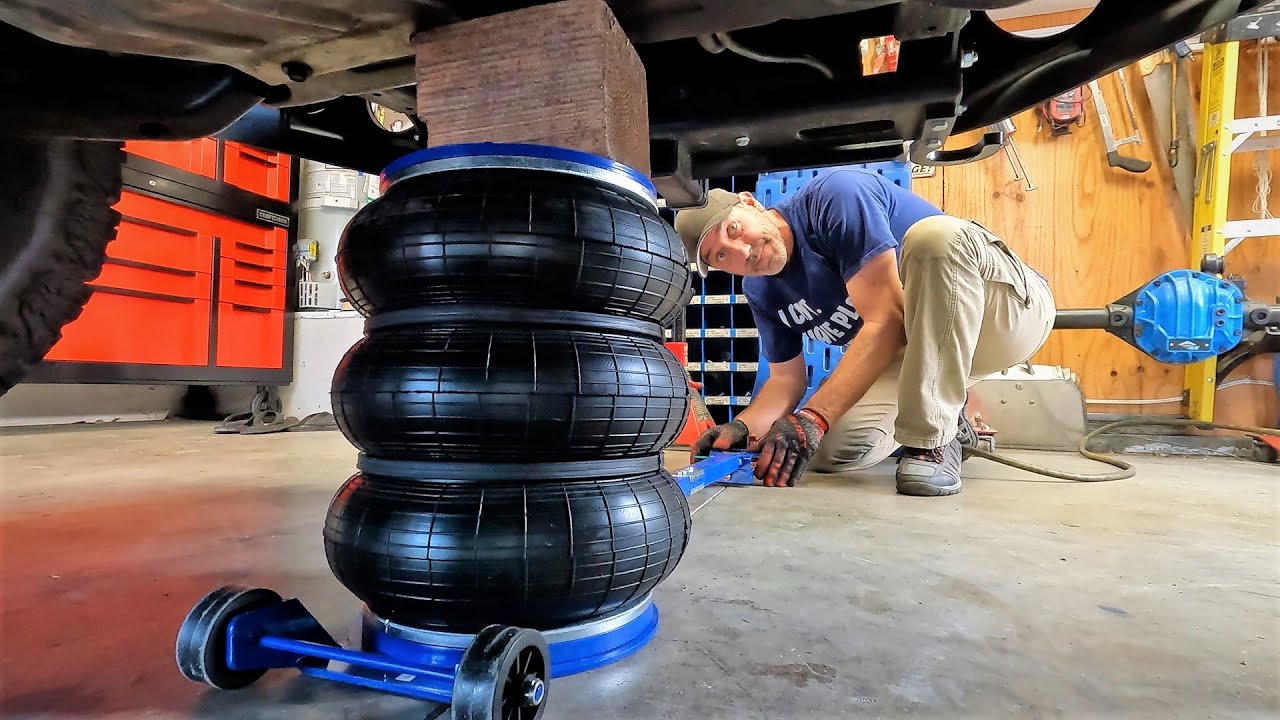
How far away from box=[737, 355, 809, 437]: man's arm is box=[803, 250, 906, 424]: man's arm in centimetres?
46

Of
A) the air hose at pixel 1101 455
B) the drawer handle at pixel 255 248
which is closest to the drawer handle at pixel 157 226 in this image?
the drawer handle at pixel 255 248

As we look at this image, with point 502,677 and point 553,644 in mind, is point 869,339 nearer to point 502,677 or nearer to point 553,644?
point 553,644

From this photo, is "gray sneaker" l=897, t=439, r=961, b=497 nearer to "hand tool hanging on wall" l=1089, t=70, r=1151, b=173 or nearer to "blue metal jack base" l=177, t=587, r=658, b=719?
"blue metal jack base" l=177, t=587, r=658, b=719

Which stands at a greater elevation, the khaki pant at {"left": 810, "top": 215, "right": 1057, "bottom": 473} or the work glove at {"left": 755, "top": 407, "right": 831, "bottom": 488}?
the khaki pant at {"left": 810, "top": 215, "right": 1057, "bottom": 473}

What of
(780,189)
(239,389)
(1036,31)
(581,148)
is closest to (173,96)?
(581,148)

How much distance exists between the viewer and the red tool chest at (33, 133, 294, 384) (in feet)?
9.80

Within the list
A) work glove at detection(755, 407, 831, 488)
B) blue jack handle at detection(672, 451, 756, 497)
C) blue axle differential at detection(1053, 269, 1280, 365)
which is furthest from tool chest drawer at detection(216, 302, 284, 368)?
blue axle differential at detection(1053, 269, 1280, 365)

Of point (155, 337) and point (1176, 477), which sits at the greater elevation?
point (155, 337)

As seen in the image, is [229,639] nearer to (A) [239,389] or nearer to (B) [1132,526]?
(B) [1132,526]

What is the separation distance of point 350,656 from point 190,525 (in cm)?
83

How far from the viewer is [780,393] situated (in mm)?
2393

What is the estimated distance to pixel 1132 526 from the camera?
128 cm

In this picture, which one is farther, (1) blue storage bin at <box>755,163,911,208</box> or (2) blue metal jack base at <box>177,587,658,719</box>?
(1) blue storage bin at <box>755,163,911,208</box>

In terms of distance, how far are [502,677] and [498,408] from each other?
0.69 ft
